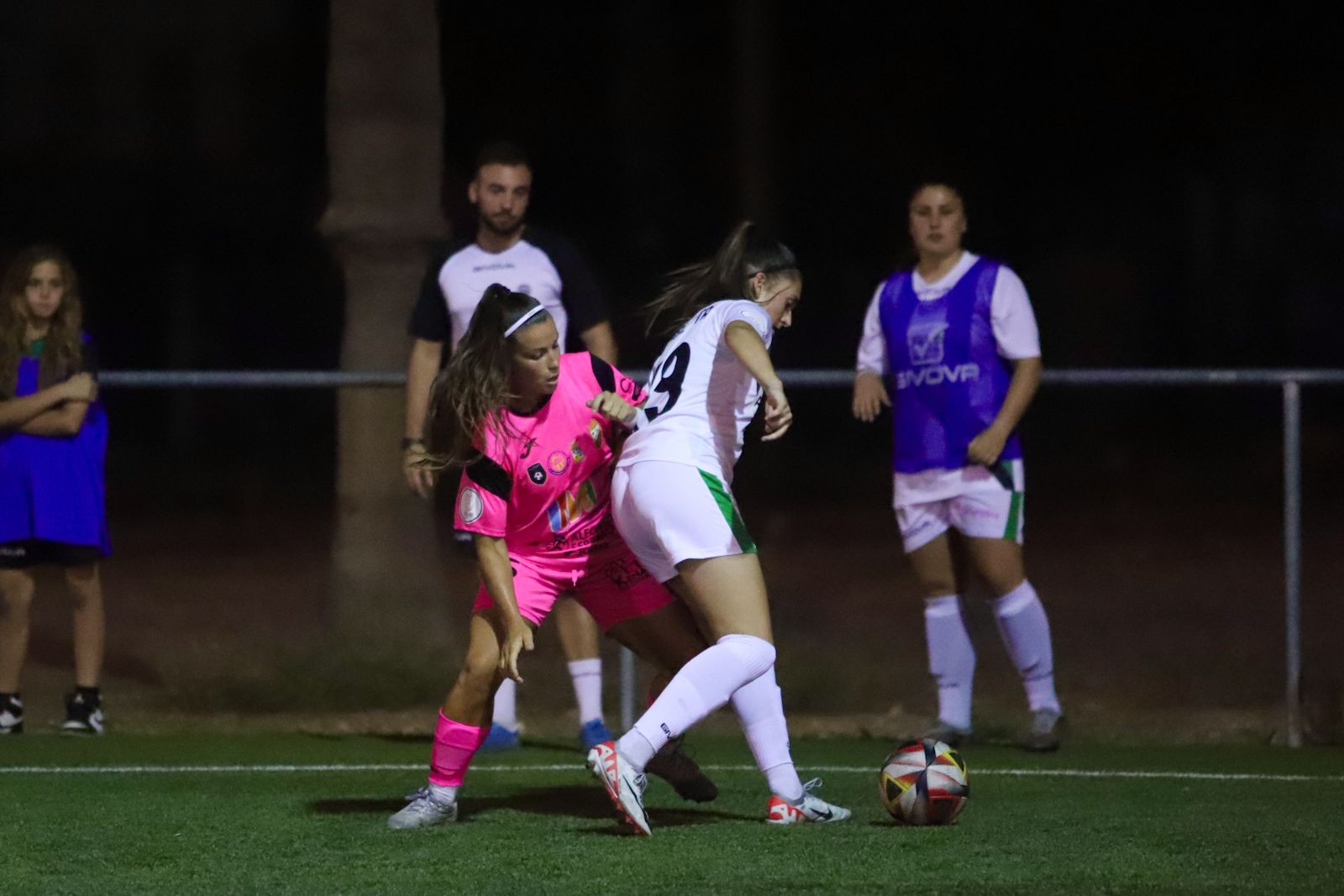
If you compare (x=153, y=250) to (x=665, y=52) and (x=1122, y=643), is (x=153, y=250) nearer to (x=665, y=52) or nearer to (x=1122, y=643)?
(x=665, y=52)

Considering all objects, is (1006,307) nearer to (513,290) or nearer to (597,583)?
(513,290)

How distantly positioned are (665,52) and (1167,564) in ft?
73.9

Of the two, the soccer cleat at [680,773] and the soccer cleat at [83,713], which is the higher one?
the soccer cleat at [680,773]

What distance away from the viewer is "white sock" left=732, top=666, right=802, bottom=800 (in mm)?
6328

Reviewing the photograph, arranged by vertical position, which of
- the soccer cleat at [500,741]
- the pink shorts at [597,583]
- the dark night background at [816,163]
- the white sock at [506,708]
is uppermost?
the dark night background at [816,163]

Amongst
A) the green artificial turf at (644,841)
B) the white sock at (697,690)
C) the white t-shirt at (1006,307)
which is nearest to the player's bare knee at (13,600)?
the green artificial turf at (644,841)

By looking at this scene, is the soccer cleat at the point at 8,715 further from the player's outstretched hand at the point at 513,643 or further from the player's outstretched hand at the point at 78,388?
the player's outstretched hand at the point at 513,643

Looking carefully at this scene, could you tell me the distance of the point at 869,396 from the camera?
8.25 meters

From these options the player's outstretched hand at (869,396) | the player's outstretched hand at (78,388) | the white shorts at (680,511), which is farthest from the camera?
the player's outstretched hand at (78,388)

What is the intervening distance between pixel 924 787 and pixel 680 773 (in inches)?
31.2

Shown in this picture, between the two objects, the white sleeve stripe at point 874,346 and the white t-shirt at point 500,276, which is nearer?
the white t-shirt at point 500,276

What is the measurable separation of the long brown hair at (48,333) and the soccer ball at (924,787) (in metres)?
3.92

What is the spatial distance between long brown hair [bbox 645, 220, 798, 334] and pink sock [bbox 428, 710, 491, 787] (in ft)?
4.67

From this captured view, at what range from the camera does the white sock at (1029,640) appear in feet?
26.8
